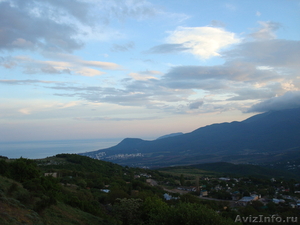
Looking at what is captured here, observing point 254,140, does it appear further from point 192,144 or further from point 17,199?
point 17,199

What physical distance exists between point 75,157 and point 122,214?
42.1 m

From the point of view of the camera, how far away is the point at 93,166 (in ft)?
165

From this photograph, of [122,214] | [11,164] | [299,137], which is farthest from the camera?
[299,137]

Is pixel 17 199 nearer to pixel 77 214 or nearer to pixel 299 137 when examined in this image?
pixel 77 214

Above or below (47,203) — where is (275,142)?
below

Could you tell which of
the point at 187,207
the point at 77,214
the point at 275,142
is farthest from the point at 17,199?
the point at 275,142

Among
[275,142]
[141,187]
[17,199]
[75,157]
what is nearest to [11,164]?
[17,199]

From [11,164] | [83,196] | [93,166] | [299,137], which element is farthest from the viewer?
[299,137]

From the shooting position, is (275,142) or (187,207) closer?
(187,207)

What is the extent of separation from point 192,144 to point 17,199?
636ft

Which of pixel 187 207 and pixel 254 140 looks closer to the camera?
pixel 187 207

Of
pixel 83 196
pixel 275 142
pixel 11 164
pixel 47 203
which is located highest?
pixel 11 164

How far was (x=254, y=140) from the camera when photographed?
18975cm

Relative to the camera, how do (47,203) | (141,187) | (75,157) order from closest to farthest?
(47,203), (141,187), (75,157)
